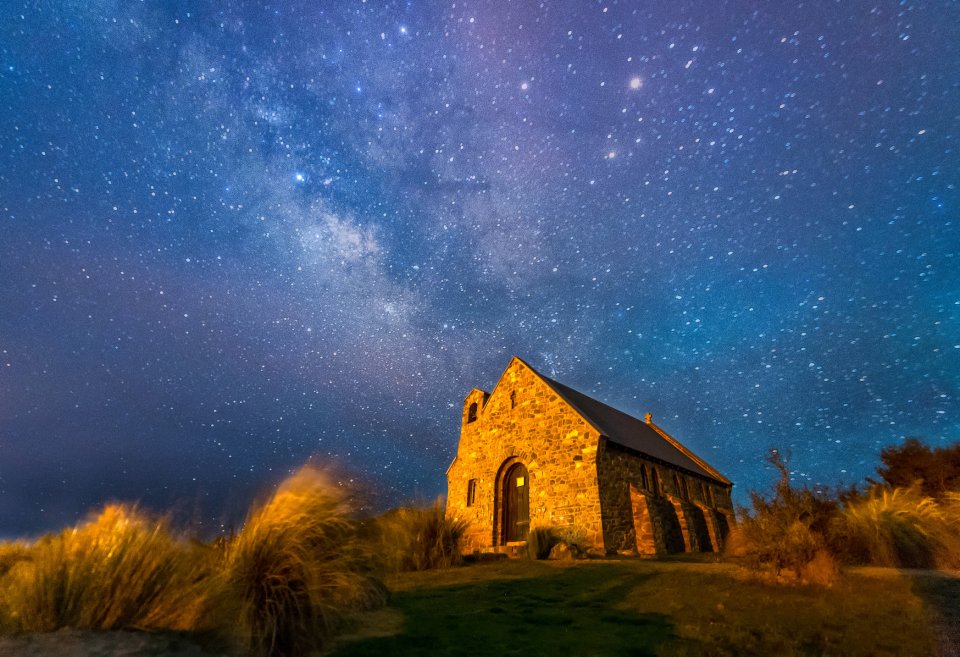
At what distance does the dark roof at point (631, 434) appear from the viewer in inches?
858

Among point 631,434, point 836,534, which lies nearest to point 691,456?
point 631,434

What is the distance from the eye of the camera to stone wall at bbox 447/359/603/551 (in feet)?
61.9

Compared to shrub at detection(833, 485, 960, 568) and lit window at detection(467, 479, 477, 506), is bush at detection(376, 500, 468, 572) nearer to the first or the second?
lit window at detection(467, 479, 477, 506)

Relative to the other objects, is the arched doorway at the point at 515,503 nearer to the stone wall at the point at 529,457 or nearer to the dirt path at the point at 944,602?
the stone wall at the point at 529,457

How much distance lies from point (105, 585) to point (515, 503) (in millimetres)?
18485

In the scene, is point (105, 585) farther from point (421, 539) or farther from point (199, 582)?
point (421, 539)

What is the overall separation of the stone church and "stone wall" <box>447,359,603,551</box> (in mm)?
41

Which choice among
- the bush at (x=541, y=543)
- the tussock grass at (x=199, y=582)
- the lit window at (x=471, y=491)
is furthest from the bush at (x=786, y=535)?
the lit window at (x=471, y=491)

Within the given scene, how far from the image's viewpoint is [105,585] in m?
4.20

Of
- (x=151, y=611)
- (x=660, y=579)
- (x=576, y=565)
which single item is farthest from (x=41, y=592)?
(x=576, y=565)

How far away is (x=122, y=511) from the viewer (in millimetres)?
5238

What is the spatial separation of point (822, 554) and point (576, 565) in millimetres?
5871

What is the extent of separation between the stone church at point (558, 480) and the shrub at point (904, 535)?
6.80 meters

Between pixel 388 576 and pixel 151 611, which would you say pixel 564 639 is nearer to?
pixel 151 611
